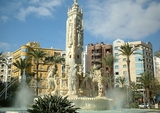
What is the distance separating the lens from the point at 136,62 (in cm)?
7350

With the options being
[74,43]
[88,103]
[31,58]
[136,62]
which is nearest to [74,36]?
[74,43]

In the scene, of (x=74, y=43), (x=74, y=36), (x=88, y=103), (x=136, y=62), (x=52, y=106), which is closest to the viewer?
(x=52, y=106)

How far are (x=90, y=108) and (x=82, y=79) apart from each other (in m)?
6.52

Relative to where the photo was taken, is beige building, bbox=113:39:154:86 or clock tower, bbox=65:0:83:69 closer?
clock tower, bbox=65:0:83:69

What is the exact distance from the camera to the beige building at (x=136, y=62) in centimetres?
7231

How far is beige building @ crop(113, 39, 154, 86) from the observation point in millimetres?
72312

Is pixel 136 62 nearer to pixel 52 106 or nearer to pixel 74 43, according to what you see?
pixel 74 43

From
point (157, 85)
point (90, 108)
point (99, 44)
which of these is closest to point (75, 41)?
point (90, 108)

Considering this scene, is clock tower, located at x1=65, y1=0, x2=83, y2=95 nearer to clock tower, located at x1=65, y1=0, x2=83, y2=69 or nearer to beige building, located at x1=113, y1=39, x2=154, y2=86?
clock tower, located at x1=65, y1=0, x2=83, y2=69

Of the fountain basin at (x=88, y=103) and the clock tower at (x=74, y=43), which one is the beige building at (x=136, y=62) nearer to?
the clock tower at (x=74, y=43)

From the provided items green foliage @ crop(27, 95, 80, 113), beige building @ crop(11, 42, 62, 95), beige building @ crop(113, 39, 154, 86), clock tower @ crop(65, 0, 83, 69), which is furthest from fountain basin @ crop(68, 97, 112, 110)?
beige building @ crop(113, 39, 154, 86)

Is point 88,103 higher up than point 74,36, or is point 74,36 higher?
point 74,36

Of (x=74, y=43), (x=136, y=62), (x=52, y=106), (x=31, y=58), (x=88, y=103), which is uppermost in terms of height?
(x=31, y=58)

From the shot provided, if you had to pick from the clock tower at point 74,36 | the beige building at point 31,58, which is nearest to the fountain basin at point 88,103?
the clock tower at point 74,36
